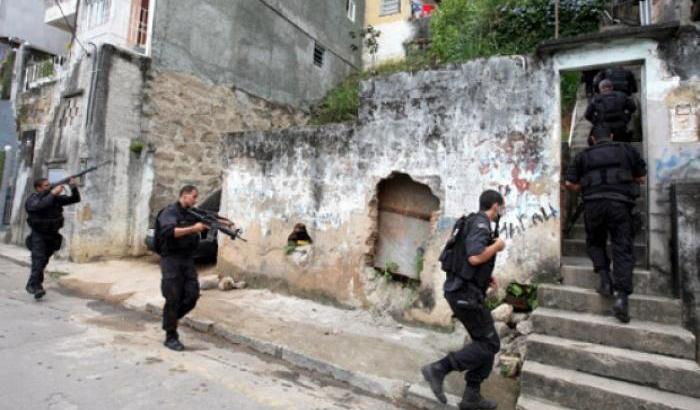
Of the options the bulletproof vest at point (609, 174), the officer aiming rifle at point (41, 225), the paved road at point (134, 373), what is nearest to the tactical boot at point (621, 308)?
the bulletproof vest at point (609, 174)

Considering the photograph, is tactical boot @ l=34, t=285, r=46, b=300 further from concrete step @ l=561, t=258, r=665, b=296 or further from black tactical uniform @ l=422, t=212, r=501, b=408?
concrete step @ l=561, t=258, r=665, b=296

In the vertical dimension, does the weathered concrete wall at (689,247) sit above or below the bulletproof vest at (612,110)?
below

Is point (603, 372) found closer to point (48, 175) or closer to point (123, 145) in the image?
point (123, 145)

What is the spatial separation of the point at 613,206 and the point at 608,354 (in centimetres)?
137

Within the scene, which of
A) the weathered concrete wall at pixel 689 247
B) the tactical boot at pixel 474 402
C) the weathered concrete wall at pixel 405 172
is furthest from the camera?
the weathered concrete wall at pixel 405 172

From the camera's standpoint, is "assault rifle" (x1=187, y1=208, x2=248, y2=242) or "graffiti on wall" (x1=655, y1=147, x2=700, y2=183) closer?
"graffiti on wall" (x1=655, y1=147, x2=700, y2=183)

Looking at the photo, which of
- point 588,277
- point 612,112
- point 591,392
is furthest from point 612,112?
point 591,392

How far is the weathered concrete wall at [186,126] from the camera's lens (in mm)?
10820

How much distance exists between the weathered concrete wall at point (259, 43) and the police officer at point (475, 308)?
10.2 metres

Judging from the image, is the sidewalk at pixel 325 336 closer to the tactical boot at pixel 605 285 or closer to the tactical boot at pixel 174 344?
the tactical boot at pixel 174 344

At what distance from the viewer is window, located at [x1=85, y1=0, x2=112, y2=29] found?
10.7 metres

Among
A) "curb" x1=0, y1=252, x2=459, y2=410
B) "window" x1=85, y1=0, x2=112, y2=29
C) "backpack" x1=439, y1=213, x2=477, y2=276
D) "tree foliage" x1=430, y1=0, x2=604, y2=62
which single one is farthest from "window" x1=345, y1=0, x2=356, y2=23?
"backpack" x1=439, y1=213, x2=477, y2=276

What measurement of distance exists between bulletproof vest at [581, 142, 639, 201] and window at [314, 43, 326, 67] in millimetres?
13956

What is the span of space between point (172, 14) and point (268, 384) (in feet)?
34.3
